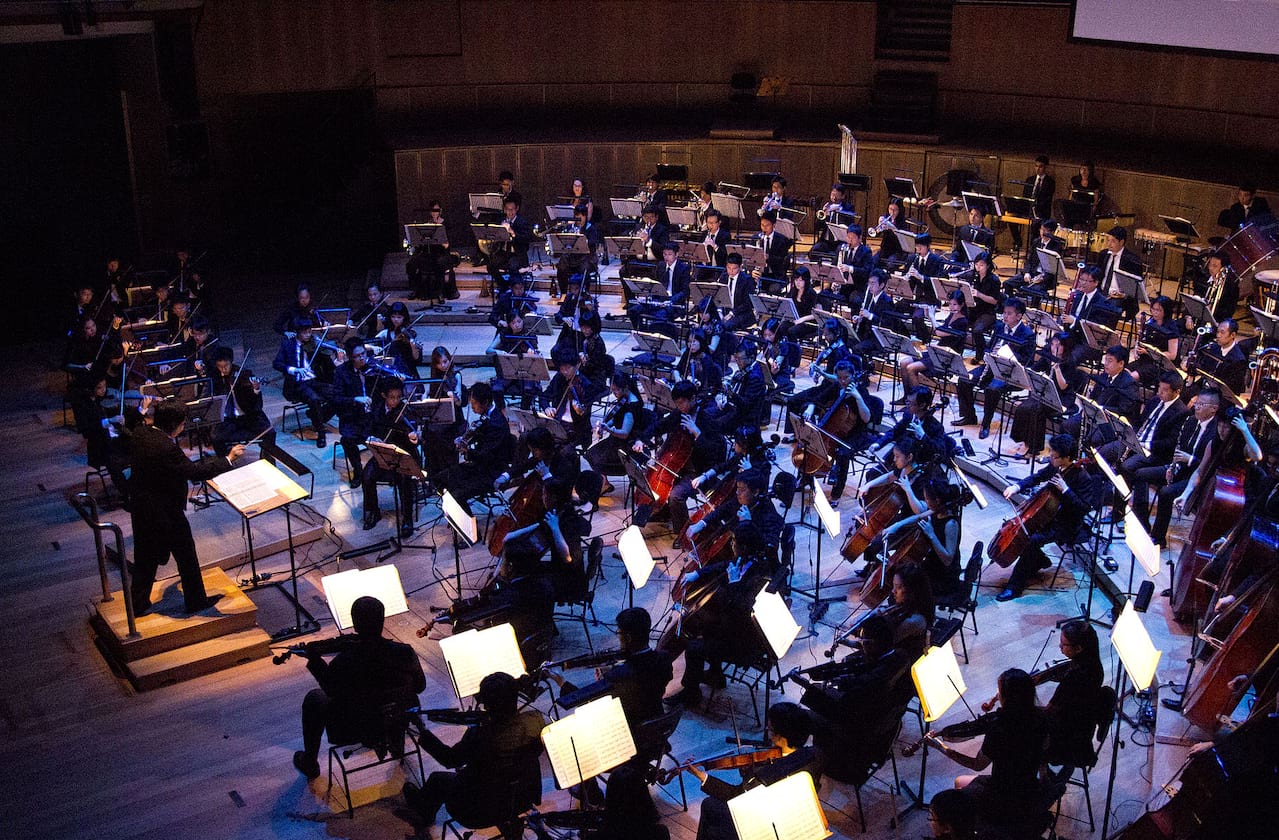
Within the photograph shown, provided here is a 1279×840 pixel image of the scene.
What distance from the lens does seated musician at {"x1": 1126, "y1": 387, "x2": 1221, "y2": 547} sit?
11.6 meters

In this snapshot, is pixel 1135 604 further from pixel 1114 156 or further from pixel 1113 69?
pixel 1113 69

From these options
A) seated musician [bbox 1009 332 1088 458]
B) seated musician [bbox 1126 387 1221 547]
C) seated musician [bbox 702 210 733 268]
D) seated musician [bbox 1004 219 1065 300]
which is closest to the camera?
seated musician [bbox 1126 387 1221 547]

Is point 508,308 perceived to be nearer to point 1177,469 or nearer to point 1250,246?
point 1177,469

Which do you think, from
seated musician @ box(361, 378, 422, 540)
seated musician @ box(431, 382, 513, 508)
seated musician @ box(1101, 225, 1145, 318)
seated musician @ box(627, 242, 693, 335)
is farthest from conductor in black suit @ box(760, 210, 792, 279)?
seated musician @ box(361, 378, 422, 540)

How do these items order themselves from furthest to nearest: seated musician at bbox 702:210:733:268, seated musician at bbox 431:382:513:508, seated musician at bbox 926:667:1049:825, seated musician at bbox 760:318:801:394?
seated musician at bbox 702:210:733:268
seated musician at bbox 760:318:801:394
seated musician at bbox 431:382:513:508
seated musician at bbox 926:667:1049:825

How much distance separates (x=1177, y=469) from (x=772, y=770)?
21.7ft

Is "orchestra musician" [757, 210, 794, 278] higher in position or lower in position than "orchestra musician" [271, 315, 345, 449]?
higher

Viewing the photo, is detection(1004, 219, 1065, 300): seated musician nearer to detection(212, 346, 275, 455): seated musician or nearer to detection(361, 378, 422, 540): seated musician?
detection(361, 378, 422, 540): seated musician

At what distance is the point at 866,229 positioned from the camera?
23.4 metres

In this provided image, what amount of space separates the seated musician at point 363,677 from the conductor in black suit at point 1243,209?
14277 mm

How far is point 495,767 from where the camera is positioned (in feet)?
24.9

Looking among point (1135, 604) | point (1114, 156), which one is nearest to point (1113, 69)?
point (1114, 156)

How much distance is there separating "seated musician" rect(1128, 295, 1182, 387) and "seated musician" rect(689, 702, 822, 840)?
7343 mm

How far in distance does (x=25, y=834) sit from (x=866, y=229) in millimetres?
18353
